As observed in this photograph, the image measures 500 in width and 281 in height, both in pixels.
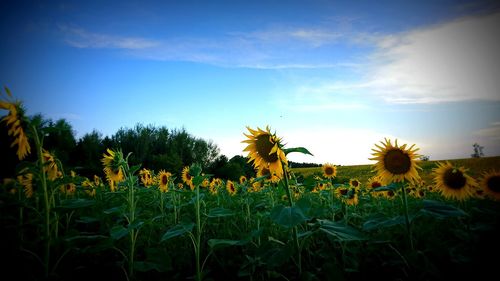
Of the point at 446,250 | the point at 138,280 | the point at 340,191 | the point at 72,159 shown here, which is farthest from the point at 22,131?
the point at 72,159

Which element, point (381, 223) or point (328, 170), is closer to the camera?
point (381, 223)

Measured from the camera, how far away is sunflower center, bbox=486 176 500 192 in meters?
4.15

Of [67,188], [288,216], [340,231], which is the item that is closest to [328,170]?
[340,231]

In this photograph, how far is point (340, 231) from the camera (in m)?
1.88

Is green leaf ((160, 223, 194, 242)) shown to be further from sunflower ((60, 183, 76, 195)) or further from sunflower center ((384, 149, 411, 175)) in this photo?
sunflower center ((384, 149, 411, 175))

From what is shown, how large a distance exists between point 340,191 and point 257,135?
4.15 metres

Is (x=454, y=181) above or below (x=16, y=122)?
below

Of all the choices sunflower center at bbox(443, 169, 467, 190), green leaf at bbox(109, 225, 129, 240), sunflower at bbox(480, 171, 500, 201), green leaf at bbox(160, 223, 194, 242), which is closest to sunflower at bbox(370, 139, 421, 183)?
sunflower center at bbox(443, 169, 467, 190)

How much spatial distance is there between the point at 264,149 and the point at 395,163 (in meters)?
1.86

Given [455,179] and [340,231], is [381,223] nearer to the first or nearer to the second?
[340,231]

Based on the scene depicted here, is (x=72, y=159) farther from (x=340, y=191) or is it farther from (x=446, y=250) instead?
(x=446, y=250)

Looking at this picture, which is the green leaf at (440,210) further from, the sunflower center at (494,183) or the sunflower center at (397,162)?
the sunflower center at (494,183)

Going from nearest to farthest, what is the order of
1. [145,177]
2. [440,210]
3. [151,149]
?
[440,210] → [145,177] → [151,149]

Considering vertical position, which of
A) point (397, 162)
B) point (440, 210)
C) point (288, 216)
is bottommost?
point (440, 210)
